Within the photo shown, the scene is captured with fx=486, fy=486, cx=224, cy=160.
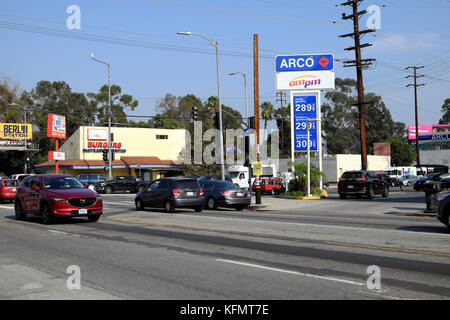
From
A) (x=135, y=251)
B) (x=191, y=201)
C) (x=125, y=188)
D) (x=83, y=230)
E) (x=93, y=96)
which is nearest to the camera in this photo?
(x=135, y=251)

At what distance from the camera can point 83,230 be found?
49.8 feet

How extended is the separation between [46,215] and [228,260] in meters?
9.54

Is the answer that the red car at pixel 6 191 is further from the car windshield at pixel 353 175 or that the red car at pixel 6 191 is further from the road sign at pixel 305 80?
the car windshield at pixel 353 175

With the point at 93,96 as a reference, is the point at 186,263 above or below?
below

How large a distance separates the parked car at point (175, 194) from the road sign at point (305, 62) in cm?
1654

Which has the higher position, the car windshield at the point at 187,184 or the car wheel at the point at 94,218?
the car windshield at the point at 187,184

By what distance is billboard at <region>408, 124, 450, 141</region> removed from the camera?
291 feet

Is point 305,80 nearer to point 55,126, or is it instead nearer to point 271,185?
point 271,185

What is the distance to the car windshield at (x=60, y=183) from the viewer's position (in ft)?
57.0

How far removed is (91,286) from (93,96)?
92.1 m

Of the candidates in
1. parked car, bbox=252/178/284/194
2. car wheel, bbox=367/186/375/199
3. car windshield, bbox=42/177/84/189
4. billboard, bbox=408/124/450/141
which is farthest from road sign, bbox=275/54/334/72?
billboard, bbox=408/124/450/141

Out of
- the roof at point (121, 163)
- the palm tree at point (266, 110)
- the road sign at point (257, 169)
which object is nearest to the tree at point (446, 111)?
the palm tree at point (266, 110)
